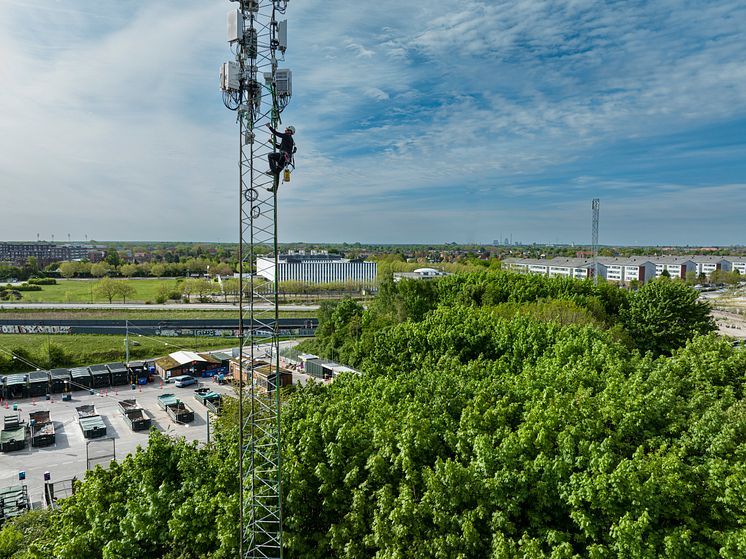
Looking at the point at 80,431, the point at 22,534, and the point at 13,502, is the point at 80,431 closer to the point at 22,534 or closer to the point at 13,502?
the point at 13,502

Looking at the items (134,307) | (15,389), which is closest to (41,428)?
(15,389)

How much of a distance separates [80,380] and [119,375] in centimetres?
245

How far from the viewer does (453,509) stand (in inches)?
352

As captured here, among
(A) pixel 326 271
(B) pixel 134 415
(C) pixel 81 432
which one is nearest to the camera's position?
(C) pixel 81 432

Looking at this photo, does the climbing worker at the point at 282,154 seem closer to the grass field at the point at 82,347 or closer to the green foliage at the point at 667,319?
the green foliage at the point at 667,319

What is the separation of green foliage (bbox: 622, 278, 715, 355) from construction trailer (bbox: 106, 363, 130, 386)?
117 ft

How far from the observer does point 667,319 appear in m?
28.1

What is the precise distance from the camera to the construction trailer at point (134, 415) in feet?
84.0

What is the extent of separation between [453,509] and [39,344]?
157ft

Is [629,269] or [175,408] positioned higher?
[629,269]

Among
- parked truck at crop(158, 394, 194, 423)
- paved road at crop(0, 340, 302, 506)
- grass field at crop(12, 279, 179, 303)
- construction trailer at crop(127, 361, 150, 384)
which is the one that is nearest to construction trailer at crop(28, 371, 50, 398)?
paved road at crop(0, 340, 302, 506)

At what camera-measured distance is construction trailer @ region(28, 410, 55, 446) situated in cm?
2325

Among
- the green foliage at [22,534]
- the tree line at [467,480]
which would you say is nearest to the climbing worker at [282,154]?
the tree line at [467,480]

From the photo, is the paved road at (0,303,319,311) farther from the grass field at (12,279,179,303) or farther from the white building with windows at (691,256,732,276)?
the white building with windows at (691,256,732,276)
